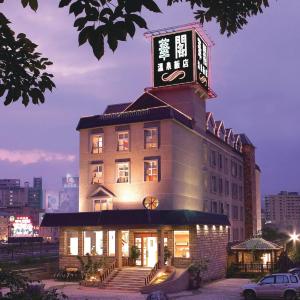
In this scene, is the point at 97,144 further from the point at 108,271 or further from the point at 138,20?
the point at 138,20

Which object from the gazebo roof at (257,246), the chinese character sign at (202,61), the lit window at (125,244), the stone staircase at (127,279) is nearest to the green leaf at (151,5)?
the stone staircase at (127,279)

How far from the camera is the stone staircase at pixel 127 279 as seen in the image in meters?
35.4

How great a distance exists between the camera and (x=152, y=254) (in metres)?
39.5

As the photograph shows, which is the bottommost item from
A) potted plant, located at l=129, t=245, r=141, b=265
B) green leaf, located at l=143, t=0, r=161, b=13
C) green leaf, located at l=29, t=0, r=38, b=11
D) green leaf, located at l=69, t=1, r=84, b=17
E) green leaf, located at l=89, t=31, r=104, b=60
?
potted plant, located at l=129, t=245, r=141, b=265

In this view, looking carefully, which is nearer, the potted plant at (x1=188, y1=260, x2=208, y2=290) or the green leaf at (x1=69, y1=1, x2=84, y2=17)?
the green leaf at (x1=69, y1=1, x2=84, y2=17)

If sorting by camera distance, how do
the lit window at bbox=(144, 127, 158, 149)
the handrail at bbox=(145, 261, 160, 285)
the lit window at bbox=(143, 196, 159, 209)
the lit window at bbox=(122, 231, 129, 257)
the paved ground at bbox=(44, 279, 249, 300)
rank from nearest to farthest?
the paved ground at bbox=(44, 279, 249, 300) < the handrail at bbox=(145, 261, 160, 285) < the lit window at bbox=(122, 231, 129, 257) < the lit window at bbox=(143, 196, 159, 209) < the lit window at bbox=(144, 127, 158, 149)

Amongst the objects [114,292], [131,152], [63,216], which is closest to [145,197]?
[131,152]

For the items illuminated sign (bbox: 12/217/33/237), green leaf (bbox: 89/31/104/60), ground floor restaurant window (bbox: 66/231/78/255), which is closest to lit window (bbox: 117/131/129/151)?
ground floor restaurant window (bbox: 66/231/78/255)

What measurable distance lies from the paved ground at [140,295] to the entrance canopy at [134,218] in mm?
4787

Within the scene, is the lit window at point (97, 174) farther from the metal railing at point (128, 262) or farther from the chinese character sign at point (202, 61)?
the chinese character sign at point (202, 61)

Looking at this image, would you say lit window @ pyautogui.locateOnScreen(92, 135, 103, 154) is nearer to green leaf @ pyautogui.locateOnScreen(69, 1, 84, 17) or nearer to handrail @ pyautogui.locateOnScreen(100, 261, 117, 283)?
handrail @ pyautogui.locateOnScreen(100, 261, 117, 283)

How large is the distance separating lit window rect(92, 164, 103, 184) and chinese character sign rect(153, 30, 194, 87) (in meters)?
9.69

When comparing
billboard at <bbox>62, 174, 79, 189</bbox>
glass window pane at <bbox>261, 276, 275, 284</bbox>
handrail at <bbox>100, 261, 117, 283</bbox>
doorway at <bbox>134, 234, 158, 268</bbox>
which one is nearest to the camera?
glass window pane at <bbox>261, 276, 275, 284</bbox>

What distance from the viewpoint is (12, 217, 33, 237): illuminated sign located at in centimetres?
13325
